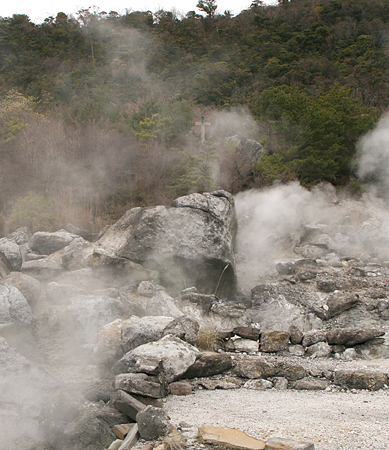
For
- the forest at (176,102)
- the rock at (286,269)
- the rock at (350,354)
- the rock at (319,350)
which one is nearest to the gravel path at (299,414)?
the rock at (350,354)

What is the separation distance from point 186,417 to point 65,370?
66.7 inches

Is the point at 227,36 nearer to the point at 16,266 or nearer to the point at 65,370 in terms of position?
the point at 16,266

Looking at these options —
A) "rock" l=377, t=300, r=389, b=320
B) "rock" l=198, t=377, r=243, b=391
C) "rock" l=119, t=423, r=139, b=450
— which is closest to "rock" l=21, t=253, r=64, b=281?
"rock" l=198, t=377, r=243, b=391

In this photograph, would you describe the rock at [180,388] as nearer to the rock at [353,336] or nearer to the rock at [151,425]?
the rock at [151,425]

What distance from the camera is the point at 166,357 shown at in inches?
166

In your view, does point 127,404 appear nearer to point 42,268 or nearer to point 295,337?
point 295,337

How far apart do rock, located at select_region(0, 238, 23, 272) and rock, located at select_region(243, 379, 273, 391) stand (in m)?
4.93

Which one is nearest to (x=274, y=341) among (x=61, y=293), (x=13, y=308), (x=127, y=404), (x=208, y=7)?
(x=127, y=404)

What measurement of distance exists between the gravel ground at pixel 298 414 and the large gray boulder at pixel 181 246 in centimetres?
377

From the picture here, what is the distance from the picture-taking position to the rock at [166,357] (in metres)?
4.16

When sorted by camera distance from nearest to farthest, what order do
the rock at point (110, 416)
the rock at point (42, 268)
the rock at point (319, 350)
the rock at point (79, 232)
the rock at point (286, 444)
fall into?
the rock at point (286, 444) → the rock at point (110, 416) → the rock at point (319, 350) → the rock at point (42, 268) → the rock at point (79, 232)

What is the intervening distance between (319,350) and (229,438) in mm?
2728

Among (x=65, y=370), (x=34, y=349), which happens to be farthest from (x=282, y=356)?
(x=34, y=349)

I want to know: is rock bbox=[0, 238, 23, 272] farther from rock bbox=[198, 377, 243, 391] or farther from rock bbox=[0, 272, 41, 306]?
rock bbox=[198, 377, 243, 391]
